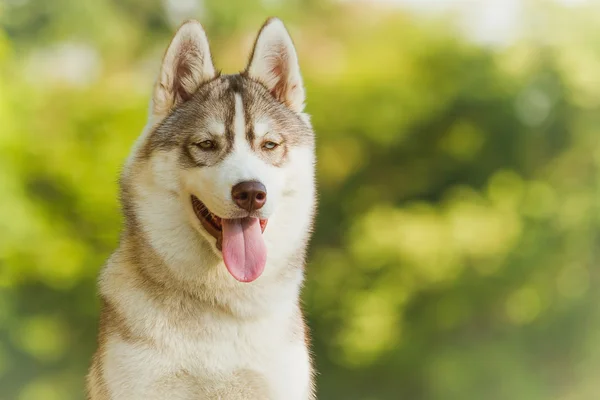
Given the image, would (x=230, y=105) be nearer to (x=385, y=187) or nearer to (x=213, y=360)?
(x=213, y=360)

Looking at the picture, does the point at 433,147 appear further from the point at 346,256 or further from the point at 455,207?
the point at 346,256

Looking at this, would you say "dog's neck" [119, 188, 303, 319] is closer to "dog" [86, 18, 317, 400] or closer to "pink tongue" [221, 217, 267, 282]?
"dog" [86, 18, 317, 400]

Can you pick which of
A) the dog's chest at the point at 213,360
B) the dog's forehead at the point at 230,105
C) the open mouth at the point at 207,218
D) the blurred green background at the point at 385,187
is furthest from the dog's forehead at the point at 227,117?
the blurred green background at the point at 385,187

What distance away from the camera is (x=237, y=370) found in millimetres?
2236

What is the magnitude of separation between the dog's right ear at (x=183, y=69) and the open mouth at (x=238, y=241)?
359 millimetres

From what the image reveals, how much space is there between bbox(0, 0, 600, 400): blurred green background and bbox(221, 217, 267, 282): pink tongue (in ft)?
12.0

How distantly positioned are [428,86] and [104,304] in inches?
177

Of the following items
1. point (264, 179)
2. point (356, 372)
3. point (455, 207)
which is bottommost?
point (356, 372)

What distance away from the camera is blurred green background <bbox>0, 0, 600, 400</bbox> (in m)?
6.00

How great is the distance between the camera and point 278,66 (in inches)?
102

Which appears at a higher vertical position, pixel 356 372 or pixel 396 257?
pixel 396 257

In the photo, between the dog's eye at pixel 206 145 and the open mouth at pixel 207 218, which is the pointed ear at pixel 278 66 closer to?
the dog's eye at pixel 206 145

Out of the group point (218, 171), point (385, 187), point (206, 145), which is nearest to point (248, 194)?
point (218, 171)

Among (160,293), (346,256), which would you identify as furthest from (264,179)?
(346,256)
